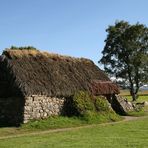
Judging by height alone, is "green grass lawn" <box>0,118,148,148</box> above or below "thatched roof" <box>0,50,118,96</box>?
below

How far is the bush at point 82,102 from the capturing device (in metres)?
27.5

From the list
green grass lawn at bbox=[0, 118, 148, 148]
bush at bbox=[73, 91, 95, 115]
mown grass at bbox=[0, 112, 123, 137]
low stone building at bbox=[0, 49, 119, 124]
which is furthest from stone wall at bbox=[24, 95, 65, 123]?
green grass lawn at bbox=[0, 118, 148, 148]

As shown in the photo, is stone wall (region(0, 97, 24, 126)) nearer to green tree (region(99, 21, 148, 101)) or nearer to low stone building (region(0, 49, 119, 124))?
low stone building (region(0, 49, 119, 124))

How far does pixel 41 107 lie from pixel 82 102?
337cm

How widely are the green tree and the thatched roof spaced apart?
77.3 feet

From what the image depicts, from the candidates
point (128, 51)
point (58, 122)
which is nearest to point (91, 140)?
point (58, 122)

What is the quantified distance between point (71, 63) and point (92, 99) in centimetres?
365

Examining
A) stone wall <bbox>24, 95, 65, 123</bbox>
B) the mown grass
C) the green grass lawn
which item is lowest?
the green grass lawn

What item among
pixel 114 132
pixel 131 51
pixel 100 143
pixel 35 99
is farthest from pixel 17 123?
pixel 131 51

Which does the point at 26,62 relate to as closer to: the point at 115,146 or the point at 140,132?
the point at 140,132

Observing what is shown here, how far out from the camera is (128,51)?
182 feet

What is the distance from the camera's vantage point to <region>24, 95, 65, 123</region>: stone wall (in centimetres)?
2481

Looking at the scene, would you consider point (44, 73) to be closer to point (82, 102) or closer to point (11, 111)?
point (82, 102)

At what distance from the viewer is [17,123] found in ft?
80.5
